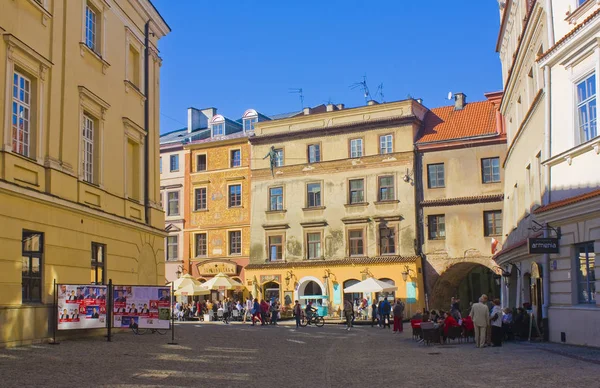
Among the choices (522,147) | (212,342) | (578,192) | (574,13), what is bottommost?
(212,342)

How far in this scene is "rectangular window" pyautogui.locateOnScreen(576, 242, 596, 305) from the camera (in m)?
18.3

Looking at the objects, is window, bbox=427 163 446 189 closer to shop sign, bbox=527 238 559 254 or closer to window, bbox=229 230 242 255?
window, bbox=229 230 242 255

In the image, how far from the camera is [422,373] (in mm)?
14398

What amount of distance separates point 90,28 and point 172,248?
106ft

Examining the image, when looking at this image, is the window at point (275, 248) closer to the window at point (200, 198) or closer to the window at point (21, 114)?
the window at point (200, 198)

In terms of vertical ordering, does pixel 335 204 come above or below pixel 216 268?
above

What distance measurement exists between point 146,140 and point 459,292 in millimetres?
29114

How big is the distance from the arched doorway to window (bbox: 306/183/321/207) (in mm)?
9684

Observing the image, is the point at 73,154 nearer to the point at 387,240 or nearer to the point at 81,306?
the point at 81,306

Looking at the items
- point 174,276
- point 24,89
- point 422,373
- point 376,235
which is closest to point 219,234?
point 174,276

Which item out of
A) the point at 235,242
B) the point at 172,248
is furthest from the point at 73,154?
the point at 172,248

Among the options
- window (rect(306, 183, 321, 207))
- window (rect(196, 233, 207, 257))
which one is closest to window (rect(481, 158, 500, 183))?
window (rect(306, 183, 321, 207))

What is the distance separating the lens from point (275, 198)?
50.5m

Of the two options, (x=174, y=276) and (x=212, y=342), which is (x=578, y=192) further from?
(x=174, y=276)
